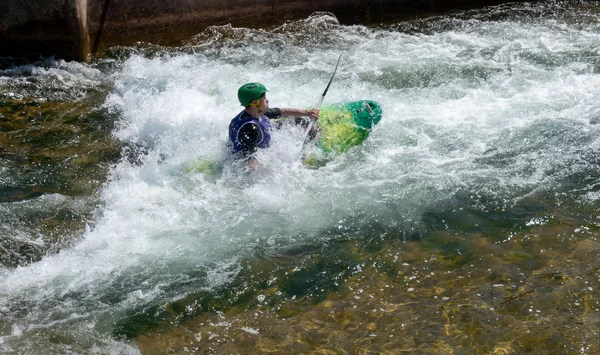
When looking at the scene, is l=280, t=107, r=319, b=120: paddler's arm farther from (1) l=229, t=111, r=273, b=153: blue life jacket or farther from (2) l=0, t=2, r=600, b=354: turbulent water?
(1) l=229, t=111, r=273, b=153: blue life jacket

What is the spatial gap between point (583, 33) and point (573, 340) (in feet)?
21.3

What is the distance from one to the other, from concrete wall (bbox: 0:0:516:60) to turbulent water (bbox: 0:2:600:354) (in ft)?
1.17

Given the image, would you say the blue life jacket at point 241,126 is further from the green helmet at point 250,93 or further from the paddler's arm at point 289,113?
the paddler's arm at point 289,113

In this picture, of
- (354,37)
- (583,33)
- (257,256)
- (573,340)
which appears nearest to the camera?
(573,340)

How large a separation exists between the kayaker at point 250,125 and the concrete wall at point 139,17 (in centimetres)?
419

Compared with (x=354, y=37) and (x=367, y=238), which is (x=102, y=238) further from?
(x=354, y=37)

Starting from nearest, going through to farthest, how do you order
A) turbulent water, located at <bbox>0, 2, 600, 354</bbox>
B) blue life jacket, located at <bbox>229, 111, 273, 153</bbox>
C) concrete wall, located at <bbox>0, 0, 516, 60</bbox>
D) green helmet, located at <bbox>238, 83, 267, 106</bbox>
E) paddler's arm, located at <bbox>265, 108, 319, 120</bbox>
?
1. turbulent water, located at <bbox>0, 2, 600, 354</bbox>
2. green helmet, located at <bbox>238, 83, 267, 106</bbox>
3. blue life jacket, located at <bbox>229, 111, 273, 153</bbox>
4. paddler's arm, located at <bbox>265, 108, 319, 120</bbox>
5. concrete wall, located at <bbox>0, 0, 516, 60</bbox>

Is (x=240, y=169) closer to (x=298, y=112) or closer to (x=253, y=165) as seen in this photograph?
(x=253, y=165)

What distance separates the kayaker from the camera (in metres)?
Answer: 6.28

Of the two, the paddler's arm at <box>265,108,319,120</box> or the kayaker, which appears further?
the paddler's arm at <box>265,108,319,120</box>

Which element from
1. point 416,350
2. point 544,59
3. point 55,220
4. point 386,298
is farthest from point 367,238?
point 544,59

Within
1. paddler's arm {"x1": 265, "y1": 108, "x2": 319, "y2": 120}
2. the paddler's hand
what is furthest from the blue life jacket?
paddler's arm {"x1": 265, "y1": 108, "x2": 319, "y2": 120}

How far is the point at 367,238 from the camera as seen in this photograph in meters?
5.55

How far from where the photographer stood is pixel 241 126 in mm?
6355
